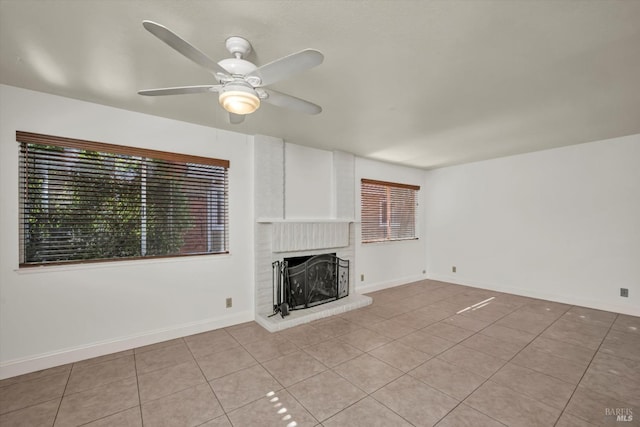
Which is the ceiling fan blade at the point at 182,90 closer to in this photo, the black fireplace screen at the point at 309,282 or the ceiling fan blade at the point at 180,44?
the ceiling fan blade at the point at 180,44

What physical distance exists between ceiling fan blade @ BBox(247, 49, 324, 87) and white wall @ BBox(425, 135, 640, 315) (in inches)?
194

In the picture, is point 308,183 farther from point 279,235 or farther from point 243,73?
point 243,73

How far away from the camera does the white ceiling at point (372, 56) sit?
1.51 m

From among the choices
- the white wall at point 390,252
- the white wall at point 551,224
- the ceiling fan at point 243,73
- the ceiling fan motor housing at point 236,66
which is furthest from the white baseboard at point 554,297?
the ceiling fan motor housing at point 236,66

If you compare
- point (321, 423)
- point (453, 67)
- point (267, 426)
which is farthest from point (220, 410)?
point (453, 67)

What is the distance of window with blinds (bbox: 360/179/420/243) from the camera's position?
523 centimetres

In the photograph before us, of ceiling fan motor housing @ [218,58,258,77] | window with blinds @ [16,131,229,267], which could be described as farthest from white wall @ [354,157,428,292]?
ceiling fan motor housing @ [218,58,258,77]

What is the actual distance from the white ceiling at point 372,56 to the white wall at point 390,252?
6.88 feet

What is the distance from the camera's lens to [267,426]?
1.85 meters

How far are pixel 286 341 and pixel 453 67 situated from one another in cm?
312

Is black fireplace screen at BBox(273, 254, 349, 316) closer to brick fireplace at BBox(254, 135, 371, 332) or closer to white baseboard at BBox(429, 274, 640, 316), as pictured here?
brick fireplace at BBox(254, 135, 371, 332)

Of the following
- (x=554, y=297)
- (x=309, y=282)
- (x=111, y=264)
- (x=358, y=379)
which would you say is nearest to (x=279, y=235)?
(x=309, y=282)

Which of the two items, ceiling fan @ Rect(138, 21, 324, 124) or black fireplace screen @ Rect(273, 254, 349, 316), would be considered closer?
ceiling fan @ Rect(138, 21, 324, 124)

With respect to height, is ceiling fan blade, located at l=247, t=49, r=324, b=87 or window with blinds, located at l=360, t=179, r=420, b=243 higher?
ceiling fan blade, located at l=247, t=49, r=324, b=87
